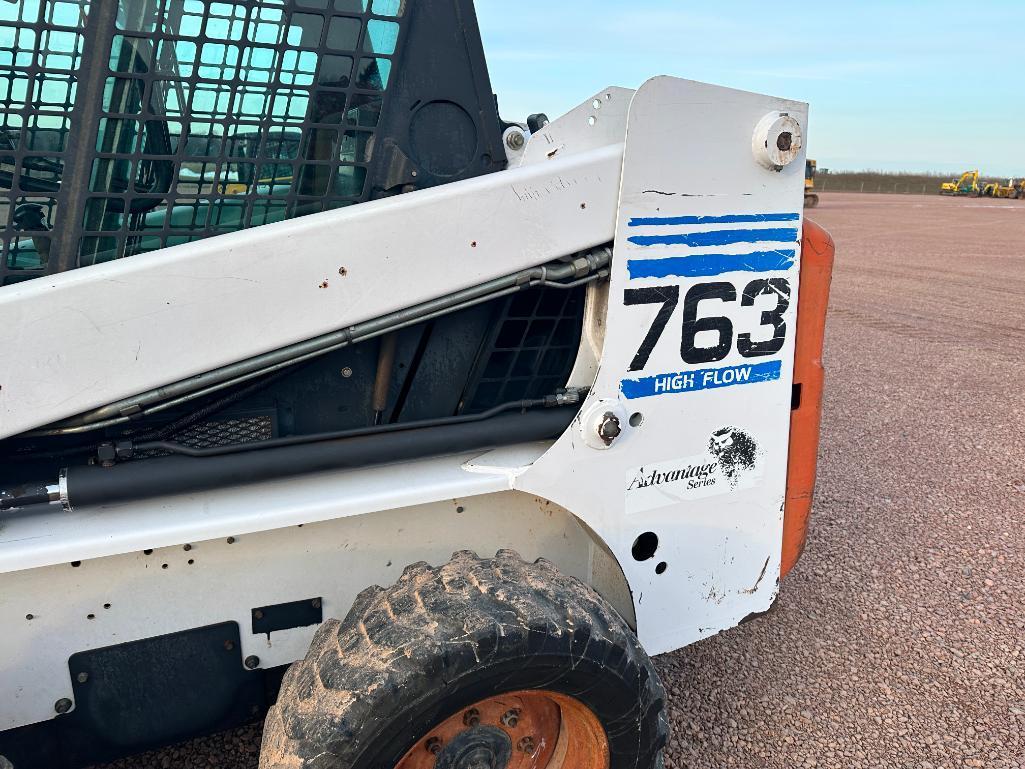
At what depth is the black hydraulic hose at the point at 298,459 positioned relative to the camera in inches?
66.5

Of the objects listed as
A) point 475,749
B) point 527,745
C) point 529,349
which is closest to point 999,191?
point 529,349

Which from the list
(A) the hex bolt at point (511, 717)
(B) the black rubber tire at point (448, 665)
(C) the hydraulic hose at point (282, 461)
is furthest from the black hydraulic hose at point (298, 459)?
(A) the hex bolt at point (511, 717)

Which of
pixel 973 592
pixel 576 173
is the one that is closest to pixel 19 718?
pixel 576 173

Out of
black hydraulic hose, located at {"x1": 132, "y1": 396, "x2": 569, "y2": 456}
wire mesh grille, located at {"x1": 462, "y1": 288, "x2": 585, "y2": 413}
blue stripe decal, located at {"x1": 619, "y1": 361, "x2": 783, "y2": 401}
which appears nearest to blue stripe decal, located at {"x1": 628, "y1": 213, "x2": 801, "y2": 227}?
wire mesh grille, located at {"x1": 462, "y1": 288, "x2": 585, "y2": 413}

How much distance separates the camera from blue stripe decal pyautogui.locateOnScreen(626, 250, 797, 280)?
1.99m

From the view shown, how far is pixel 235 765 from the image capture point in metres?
2.41

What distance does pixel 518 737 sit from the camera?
1888 mm

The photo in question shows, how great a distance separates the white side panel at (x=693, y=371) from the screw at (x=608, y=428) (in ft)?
0.06

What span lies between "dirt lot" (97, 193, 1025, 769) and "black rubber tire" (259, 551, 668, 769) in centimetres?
93

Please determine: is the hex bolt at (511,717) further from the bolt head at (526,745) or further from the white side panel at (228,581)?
the white side panel at (228,581)

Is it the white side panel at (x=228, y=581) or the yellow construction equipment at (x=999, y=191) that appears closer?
the white side panel at (x=228, y=581)

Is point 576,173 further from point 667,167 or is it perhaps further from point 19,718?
point 19,718

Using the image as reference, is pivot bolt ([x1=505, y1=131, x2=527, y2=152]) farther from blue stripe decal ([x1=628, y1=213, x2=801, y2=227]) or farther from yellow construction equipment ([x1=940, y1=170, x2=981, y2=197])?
yellow construction equipment ([x1=940, y1=170, x2=981, y2=197])

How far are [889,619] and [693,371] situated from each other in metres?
1.89
